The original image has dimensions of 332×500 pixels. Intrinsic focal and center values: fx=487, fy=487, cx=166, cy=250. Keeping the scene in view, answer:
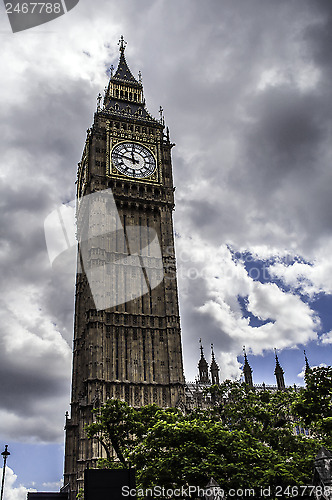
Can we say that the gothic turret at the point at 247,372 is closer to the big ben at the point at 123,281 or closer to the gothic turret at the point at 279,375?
the gothic turret at the point at 279,375

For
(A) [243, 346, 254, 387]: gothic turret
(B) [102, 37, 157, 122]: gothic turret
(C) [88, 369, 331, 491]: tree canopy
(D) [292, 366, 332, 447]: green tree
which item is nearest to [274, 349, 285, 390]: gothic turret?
(A) [243, 346, 254, 387]: gothic turret

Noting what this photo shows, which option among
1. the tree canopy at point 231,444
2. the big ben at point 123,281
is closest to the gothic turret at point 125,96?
the big ben at point 123,281

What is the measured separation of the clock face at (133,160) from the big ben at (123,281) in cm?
16

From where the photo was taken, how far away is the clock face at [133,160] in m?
71.5

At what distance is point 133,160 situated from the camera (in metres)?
72.9

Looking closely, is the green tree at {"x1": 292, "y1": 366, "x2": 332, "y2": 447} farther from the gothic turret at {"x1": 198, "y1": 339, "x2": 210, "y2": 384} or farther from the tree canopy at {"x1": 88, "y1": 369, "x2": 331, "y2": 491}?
the gothic turret at {"x1": 198, "y1": 339, "x2": 210, "y2": 384}

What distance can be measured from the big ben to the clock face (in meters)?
0.16

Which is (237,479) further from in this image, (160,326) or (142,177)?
(142,177)

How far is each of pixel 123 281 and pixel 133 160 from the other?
2006cm

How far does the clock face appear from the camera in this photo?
71.5m

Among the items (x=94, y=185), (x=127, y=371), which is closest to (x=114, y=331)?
(x=127, y=371)

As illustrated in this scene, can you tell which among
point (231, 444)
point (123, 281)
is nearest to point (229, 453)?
point (231, 444)

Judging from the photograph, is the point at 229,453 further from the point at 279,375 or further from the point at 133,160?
the point at 279,375

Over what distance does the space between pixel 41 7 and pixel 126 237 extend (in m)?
42.0
